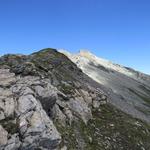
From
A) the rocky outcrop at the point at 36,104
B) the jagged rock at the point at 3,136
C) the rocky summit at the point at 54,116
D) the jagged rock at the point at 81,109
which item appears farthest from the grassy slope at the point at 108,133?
the jagged rock at the point at 3,136

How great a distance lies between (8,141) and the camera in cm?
2953

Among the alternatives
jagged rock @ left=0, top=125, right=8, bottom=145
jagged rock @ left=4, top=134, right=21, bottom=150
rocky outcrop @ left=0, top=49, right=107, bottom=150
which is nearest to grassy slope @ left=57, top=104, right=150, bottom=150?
rocky outcrop @ left=0, top=49, right=107, bottom=150

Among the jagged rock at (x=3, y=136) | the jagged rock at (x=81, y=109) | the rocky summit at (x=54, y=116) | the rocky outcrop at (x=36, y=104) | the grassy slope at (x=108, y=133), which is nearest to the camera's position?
the jagged rock at (x=3, y=136)

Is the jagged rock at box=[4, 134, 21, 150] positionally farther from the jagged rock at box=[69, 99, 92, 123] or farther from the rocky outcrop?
the jagged rock at box=[69, 99, 92, 123]

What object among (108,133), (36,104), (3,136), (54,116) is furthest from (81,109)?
(3,136)

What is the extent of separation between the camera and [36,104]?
108 feet

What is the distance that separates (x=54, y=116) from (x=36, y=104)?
4375mm

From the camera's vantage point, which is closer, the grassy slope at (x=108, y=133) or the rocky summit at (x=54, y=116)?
the rocky summit at (x=54, y=116)

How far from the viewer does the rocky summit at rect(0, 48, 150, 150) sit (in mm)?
30734

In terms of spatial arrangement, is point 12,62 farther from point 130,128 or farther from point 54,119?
point 130,128

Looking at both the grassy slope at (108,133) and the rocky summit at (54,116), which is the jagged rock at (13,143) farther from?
the grassy slope at (108,133)

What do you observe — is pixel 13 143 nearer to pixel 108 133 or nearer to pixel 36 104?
pixel 36 104

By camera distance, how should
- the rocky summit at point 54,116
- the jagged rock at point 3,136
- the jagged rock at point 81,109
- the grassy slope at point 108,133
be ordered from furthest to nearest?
the jagged rock at point 81,109, the grassy slope at point 108,133, the rocky summit at point 54,116, the jagged rock at point 3,136

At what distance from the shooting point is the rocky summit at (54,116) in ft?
101
